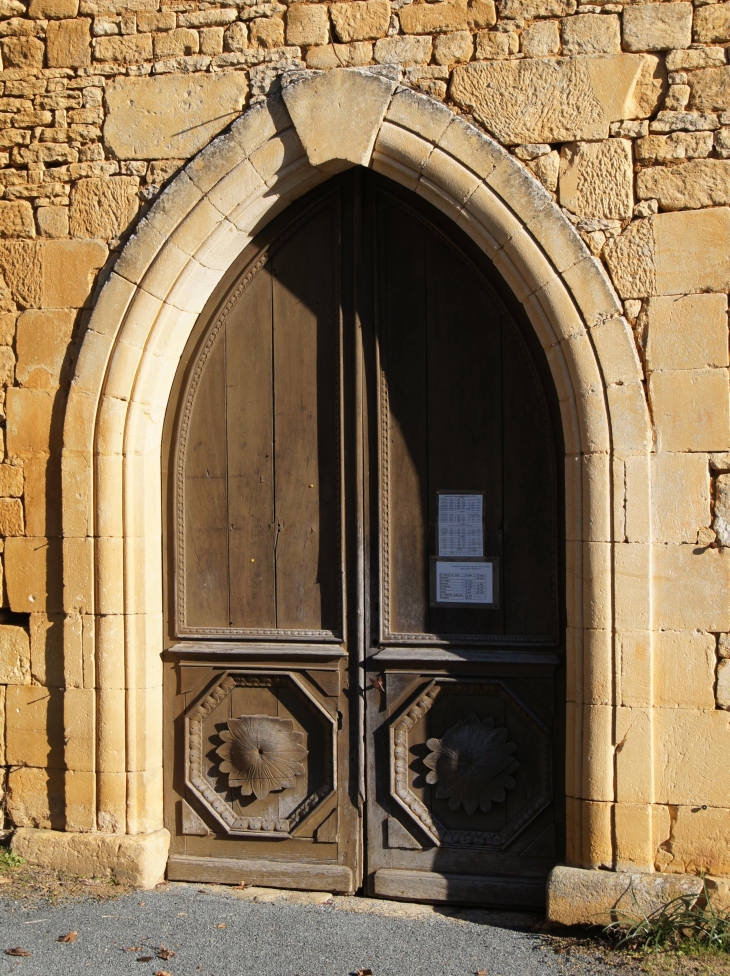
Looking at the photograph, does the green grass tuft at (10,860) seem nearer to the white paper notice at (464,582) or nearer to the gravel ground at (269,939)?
the gravel ground at (269,939)

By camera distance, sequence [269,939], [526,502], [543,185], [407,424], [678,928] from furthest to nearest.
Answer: [407,424], [526,502], [543,185], [269,939], [678,928]

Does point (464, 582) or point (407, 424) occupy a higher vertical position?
point (407, 424)

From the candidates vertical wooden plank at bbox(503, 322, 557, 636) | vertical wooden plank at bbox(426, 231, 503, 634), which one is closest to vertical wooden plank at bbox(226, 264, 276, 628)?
vertical wooden plank at bbox(426, 231, 503, 634)

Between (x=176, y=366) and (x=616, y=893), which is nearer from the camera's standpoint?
(x=616, y=893)

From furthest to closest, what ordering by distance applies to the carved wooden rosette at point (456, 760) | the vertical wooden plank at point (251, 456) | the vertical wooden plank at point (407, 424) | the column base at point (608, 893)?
the vertical wooden plank at point (251, 456) → the vertical wooden plank at point (407, 424) → the carved wooden rosette at point (456, 760) → the column base at point (608, 893)

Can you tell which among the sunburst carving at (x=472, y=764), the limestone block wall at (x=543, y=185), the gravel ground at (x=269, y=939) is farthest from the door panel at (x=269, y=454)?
the gravel ground at (x=269, y=939)

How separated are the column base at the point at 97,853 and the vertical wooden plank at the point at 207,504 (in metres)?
0.95

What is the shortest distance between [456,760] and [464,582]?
74 centimetres

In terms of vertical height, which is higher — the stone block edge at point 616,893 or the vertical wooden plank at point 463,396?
the vertical wooden plank at point 463,396

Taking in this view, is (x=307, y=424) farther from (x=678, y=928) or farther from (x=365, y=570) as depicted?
(x=678, y=928)

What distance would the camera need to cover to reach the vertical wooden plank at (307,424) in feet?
13.4

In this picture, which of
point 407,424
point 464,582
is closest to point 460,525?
point 464,582

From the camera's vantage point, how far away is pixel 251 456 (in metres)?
4.14

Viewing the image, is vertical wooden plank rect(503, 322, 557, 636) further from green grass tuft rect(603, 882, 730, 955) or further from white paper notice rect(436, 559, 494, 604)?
green grass tuft rect(603, 882, 730, 955)
